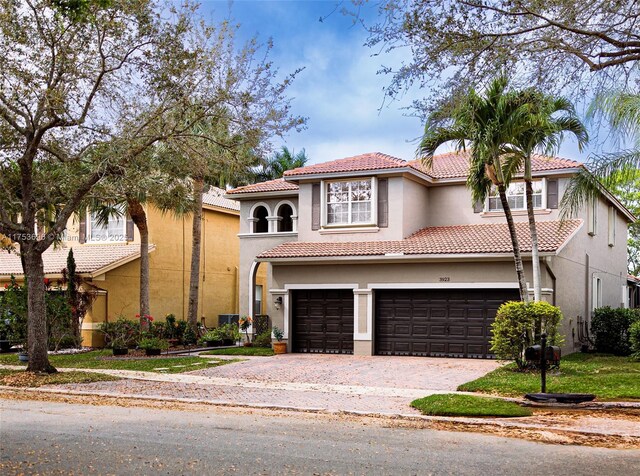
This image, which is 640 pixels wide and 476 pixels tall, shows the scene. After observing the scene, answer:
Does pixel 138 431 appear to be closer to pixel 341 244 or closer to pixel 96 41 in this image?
pixel 96 41

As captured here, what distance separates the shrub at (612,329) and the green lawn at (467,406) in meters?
12.8

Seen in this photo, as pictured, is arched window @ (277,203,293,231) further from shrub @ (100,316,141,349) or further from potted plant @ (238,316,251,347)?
shrub @ (100,316,141,349)

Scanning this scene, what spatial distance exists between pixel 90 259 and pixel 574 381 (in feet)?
67.4

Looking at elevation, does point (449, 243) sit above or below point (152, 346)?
above

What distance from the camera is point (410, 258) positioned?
23.9 metres

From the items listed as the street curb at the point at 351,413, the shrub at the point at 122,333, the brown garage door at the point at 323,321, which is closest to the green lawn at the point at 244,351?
the brown garage door at the point at 323,321

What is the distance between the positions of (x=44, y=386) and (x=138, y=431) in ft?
24.8

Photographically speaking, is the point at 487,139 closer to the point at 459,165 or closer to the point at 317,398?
the point at 317,398

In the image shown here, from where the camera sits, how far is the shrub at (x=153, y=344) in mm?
24906

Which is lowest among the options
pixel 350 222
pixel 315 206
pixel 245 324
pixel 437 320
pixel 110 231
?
pixel 245 324

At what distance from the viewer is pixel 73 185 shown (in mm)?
20469

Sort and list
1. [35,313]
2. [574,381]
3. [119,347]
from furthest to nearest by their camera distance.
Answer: [119,347] → [35,313] → [574,381]

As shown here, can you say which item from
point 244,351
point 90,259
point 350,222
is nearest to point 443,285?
point 350,222

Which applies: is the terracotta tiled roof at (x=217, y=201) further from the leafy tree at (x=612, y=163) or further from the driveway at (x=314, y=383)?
the leafy tree at (x=612, y=163)
